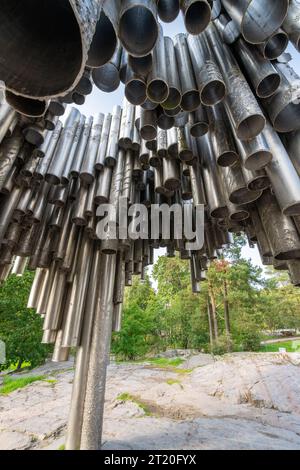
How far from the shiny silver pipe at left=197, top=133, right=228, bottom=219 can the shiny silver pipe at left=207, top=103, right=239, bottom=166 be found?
20cm

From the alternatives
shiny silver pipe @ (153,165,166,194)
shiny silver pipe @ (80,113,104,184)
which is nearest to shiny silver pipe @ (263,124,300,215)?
shiny silver pipe @ (153,165,166,194)

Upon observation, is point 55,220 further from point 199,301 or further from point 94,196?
point 199,301

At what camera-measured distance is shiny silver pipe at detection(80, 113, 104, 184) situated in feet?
9.43

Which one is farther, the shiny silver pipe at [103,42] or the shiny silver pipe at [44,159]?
Answer: the shiny silver pipe at [44,159]

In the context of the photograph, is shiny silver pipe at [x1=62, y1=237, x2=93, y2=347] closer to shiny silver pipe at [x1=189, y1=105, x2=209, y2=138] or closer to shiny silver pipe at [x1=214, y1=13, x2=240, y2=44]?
shiny silver pipe at [x1=189, y1=105, x2=209, y2=138]

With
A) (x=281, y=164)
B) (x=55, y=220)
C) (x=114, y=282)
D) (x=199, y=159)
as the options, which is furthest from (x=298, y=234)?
(x=55, y=220)

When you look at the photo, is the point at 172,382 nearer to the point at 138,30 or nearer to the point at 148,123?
the point at 148,123

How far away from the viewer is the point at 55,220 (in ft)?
10.7

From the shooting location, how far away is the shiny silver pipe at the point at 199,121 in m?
1.82

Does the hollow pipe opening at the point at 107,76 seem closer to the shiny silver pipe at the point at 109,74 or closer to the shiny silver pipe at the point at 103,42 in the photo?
the shiny silver pipe at the point at 109,74

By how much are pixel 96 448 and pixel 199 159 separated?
129 inches

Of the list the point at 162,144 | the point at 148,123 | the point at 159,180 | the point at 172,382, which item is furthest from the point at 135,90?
the point at 172,382

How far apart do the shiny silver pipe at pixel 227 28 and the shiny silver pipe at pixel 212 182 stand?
0.62m

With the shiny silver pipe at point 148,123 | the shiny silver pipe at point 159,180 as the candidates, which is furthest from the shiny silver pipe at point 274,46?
the shiny silver pipe at point 159,180
